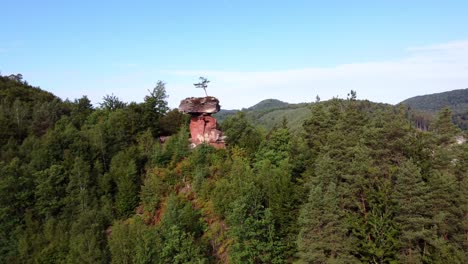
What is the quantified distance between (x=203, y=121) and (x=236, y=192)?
538 inches

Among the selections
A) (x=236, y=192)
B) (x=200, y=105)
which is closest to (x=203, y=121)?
(x=200, y=105)

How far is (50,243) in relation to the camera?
35.8 m

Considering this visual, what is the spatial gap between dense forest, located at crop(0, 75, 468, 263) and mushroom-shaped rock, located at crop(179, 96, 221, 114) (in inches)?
103

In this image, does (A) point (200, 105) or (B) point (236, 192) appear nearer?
(B) point (236, 192)

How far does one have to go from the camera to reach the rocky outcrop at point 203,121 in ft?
143

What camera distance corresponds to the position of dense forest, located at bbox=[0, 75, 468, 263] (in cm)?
2489

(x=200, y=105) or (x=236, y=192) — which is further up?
(x=200, y=105)

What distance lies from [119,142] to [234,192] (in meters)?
19.3

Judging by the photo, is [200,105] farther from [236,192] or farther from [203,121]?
[236,192]

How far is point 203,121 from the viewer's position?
144ft

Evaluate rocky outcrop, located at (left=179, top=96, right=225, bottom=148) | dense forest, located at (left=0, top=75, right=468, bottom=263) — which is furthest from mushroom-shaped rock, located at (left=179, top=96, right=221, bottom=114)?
dense forest, located at (left=0, top=75, right=468, bottom=263)

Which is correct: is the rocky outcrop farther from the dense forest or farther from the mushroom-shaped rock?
the dense forest

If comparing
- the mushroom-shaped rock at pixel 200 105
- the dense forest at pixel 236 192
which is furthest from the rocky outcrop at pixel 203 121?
the dense forest at pixel 236 192

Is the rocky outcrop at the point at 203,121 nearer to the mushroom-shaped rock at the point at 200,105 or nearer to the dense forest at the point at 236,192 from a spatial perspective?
the mushroom-shaped rock at the point at 200,105
